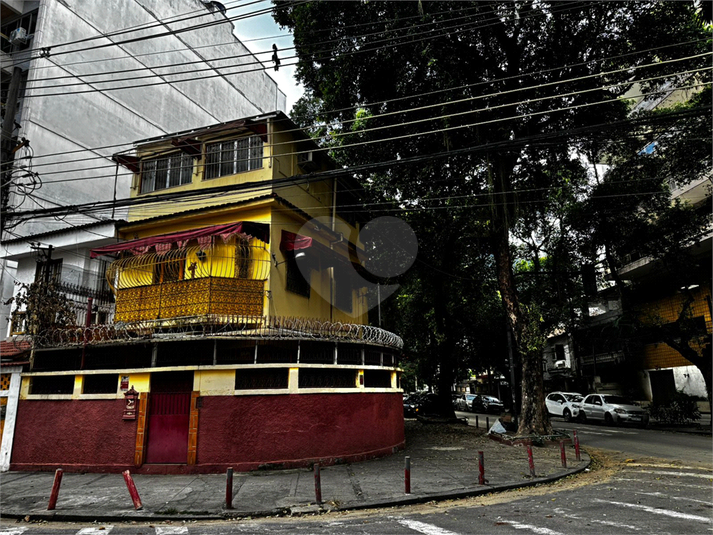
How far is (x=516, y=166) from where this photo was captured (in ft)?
63.7

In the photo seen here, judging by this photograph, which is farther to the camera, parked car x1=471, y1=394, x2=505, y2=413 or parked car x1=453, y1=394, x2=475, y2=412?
parked car x1=453, y1=394, x2=475, y2=412

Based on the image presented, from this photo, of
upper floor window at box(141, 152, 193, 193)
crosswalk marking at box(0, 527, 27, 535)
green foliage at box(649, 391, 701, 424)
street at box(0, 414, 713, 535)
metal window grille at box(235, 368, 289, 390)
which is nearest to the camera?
street at box(0, 414, 713, 535)

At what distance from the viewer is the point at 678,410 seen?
23312 mm

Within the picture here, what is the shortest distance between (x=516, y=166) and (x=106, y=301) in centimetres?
1687

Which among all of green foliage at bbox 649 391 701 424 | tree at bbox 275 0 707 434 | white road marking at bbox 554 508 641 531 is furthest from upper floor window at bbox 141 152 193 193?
green foliage at bbox 649 391 701 424

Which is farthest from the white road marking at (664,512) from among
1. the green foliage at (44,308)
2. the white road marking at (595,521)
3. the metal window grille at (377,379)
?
the green foliage at (44,308)

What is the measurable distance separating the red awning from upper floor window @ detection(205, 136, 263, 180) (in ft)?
9.45

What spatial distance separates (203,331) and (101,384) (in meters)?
3.74

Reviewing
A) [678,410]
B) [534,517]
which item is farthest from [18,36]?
[678,410]

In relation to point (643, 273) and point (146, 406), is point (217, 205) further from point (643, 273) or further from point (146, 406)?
point (643, 273)

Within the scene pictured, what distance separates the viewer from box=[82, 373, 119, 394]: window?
1328 cm

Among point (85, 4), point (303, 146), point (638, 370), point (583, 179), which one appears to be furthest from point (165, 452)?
point (638, 370)

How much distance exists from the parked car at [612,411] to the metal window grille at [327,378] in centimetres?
1763

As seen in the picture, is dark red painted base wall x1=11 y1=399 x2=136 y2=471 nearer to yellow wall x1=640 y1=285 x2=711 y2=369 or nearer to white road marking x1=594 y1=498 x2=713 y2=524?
white road marking x1=594 y1=498 x2=713 y2=524
